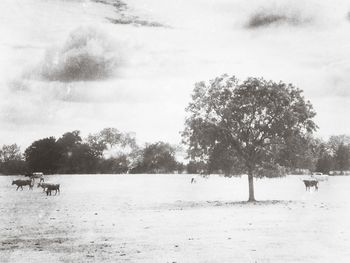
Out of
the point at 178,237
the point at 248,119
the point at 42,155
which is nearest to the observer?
the point at 178,237

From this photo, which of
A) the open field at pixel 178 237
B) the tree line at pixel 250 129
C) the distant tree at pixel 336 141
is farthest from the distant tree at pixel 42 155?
the open field at pixel 178 237

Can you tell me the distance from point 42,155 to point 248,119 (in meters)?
147

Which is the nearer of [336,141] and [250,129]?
[250,129]

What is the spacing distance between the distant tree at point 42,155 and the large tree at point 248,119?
470 feet

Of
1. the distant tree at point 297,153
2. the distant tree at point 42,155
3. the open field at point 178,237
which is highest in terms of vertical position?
the distant tree at point 42,155

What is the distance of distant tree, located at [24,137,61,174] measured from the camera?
589 ft

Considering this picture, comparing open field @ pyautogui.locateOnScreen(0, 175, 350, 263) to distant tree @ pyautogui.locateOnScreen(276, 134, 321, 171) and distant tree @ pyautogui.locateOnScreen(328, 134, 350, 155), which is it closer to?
distant tree @ pyautogui.locateOnScreen(276, 134, 321, 171)

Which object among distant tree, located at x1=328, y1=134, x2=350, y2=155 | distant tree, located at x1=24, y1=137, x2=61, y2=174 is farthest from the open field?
distant tree, located at x1=328, y1=134, x2=350, y2=155

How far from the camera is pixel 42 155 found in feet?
592

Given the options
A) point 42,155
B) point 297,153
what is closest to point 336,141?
point 42,155

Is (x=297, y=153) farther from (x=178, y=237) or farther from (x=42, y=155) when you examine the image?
(x=42, y=155)

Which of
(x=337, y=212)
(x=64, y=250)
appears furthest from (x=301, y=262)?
(x=337, y=212)

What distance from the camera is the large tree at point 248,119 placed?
43969 millimetres

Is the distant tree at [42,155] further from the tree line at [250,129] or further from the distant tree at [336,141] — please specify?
the tree line at [250,129]
